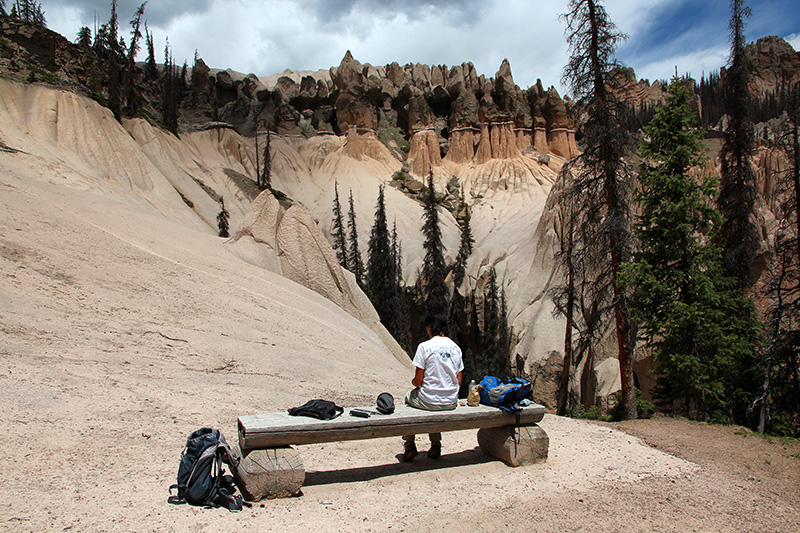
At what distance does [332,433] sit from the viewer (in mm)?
4676

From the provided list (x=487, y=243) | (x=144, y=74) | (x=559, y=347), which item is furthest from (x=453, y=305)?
(x=144, y=74)

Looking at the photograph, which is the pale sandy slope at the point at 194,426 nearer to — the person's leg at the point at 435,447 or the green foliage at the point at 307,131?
the person's leg at the point at 435,447

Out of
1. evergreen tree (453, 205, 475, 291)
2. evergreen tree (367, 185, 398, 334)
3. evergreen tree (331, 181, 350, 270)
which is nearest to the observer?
evergreen tree (367, 185, 398, 334)

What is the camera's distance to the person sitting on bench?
5.19 meters

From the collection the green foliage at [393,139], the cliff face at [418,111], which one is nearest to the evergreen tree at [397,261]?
the cliff face at [418,111]

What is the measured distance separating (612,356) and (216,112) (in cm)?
5379

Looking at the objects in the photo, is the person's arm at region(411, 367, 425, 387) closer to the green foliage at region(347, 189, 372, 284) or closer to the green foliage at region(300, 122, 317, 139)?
the green foliage at region(347, 189, 372, 284)

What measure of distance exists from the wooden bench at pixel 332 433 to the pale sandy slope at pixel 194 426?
7.6 inches

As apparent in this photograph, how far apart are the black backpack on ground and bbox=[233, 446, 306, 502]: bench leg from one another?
0.45 feet

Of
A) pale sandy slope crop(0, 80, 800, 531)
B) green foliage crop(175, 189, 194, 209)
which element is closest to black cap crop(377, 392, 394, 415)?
pale sandy slope crop(0, 80, 800, 531)

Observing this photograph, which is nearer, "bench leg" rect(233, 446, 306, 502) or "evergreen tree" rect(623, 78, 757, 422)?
"bench leg" rect(233, 446, 306, 502)

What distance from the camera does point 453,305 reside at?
43.9 meters

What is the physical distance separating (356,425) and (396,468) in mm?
1094

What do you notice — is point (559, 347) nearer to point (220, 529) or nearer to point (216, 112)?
point (220, 529)
